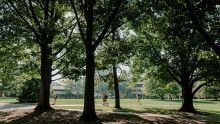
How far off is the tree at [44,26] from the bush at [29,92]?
20797 mm

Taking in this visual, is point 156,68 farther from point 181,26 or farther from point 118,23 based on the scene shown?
point 181,26

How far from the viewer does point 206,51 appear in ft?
82.2

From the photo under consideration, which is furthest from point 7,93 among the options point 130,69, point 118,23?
point 118,23

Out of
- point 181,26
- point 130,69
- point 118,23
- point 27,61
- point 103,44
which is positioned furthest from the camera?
point 130,69

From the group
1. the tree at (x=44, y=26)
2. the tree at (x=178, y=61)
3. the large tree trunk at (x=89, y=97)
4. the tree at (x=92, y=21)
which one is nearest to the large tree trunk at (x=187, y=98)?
the tree at (x=178, y=61)

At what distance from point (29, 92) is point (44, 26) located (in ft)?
92.0

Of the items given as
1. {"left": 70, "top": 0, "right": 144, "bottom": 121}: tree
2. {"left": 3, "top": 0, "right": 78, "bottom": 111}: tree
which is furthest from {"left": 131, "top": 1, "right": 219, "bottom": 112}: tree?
{"left": 70, "top": 0, "right": 144, "bottom": 121}: tree

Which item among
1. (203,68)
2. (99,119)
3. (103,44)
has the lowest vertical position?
(99,119)

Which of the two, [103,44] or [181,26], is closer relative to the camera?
[181,26]

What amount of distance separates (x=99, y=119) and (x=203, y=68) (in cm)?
1625

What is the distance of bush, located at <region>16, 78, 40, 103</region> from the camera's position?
50.6 meters

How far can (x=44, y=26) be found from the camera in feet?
→ 80.0

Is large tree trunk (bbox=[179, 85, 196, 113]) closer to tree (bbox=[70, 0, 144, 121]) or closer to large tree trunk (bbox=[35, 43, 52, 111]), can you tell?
large tree trunk (bbox=[35, 43, 52, 111])

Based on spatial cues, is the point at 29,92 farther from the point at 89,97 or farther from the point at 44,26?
the point at 89,97
